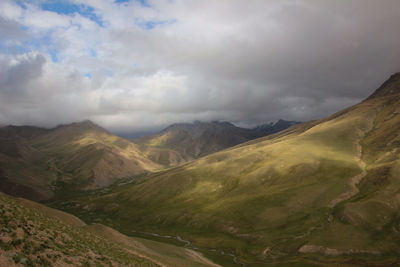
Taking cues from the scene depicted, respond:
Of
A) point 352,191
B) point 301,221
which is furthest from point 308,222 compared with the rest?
point 352,191

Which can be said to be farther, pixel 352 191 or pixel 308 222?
pixel 352 191

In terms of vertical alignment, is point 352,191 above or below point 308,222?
above

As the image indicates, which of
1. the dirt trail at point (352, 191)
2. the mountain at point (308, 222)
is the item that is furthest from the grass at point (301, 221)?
the dirt trail at point (352, 191)

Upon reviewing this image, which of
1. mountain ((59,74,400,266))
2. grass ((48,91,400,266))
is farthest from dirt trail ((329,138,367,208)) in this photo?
grass ((48,91,400,266))

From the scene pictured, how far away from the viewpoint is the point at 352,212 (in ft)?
423

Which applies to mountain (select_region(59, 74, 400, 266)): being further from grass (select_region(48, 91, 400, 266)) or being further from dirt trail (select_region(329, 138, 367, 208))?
dirt trail (select_region(329, 138, 367, 208))

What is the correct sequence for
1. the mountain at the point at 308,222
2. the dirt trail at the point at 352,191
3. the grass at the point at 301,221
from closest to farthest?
the mountain at the point at 308,222, the grass at the point at 301,221, the dirt trail at the point at 352,191

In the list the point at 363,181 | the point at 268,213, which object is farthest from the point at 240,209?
the point at 363,181

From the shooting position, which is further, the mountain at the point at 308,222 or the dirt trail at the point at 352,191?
the dirt trail at the point at 352,191

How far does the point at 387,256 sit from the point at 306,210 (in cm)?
5265

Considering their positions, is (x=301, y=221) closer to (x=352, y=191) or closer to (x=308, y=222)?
(x=308, y=222)

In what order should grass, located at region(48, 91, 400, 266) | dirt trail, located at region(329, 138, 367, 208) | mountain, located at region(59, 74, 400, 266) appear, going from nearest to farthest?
1. mountain, located at region(59, 74, 400, 266)
2. grass, located at region(48, 91, 400, 266)
3. dirt trail, located at region(329, 138, 367, 208)

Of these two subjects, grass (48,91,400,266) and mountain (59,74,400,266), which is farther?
grass (48,91,400,266)

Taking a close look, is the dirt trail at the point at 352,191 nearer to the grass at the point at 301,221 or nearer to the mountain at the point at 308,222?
the mountain at the point at 308,222
